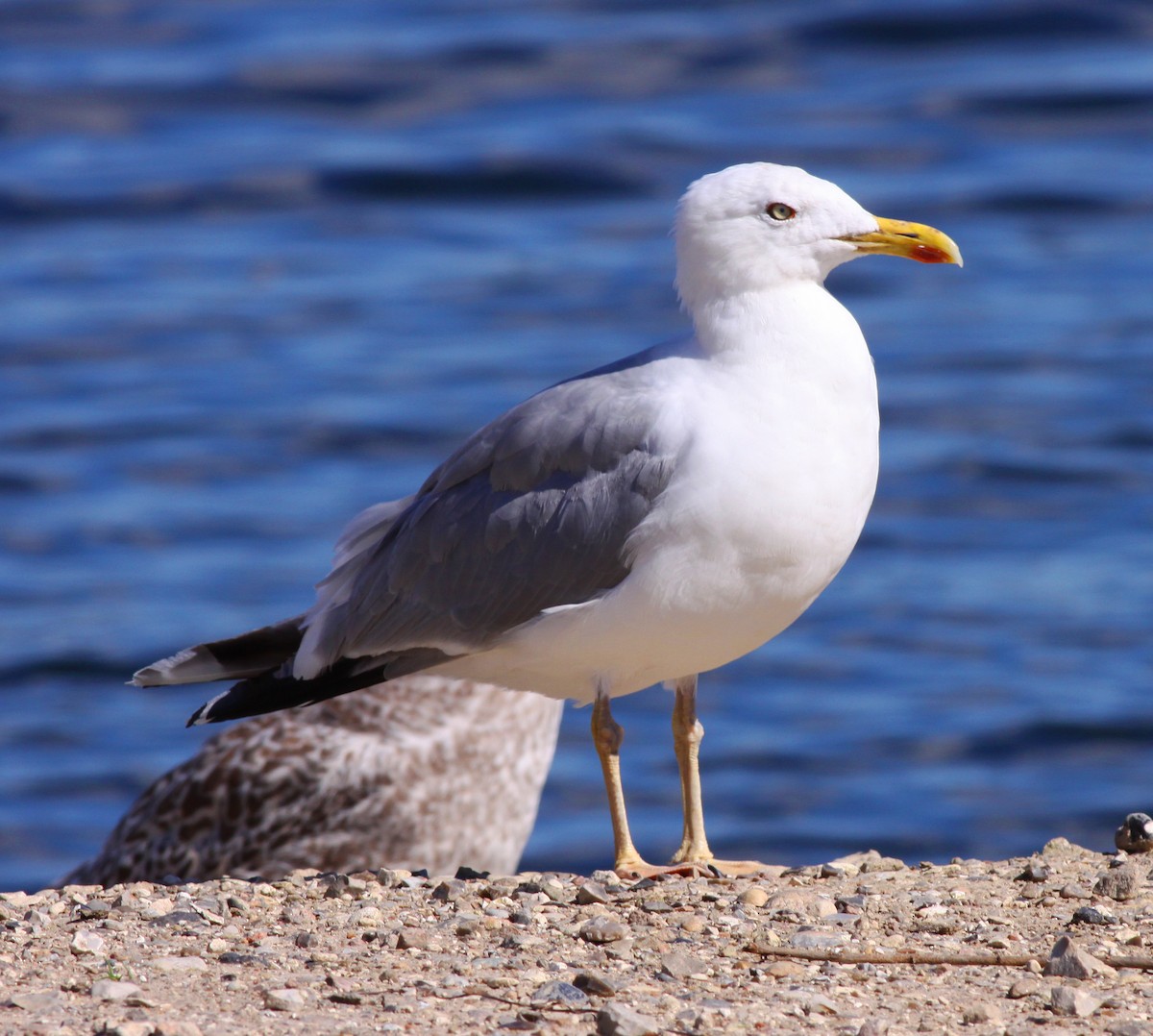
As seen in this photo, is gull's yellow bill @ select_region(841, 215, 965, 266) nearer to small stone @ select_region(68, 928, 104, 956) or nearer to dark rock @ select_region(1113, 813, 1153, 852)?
dark rock @ select_region(1113, 813, 1153, 852)

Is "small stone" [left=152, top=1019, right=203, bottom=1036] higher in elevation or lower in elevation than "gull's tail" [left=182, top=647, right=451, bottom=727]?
lower

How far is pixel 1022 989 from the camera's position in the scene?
4.96 metres

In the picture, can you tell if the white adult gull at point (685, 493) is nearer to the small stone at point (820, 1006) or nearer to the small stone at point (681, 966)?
the small stone at point (681, 966)

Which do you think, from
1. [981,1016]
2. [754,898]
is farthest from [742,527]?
[981,1016]

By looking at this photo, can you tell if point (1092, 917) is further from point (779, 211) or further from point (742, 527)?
point (779, 211)

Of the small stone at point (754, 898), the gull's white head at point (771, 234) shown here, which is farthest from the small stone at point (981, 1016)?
the gull's white head at point (771, 234)

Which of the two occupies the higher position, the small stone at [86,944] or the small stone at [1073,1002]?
the small stone at [86,944]

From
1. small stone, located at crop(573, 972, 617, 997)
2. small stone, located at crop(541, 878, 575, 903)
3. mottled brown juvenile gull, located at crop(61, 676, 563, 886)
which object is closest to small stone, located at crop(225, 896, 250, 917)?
small stone, located at crop(541, 878, 575, 903)

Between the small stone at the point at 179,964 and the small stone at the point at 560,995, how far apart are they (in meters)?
0.92

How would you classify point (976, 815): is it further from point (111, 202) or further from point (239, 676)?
point (111, 202)

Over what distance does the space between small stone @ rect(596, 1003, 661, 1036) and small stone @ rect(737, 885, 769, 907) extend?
1.27 metres

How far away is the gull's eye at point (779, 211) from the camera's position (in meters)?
6.44

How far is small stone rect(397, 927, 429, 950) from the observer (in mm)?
5453

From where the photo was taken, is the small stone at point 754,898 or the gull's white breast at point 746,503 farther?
the gull's white breast at point 746,503
